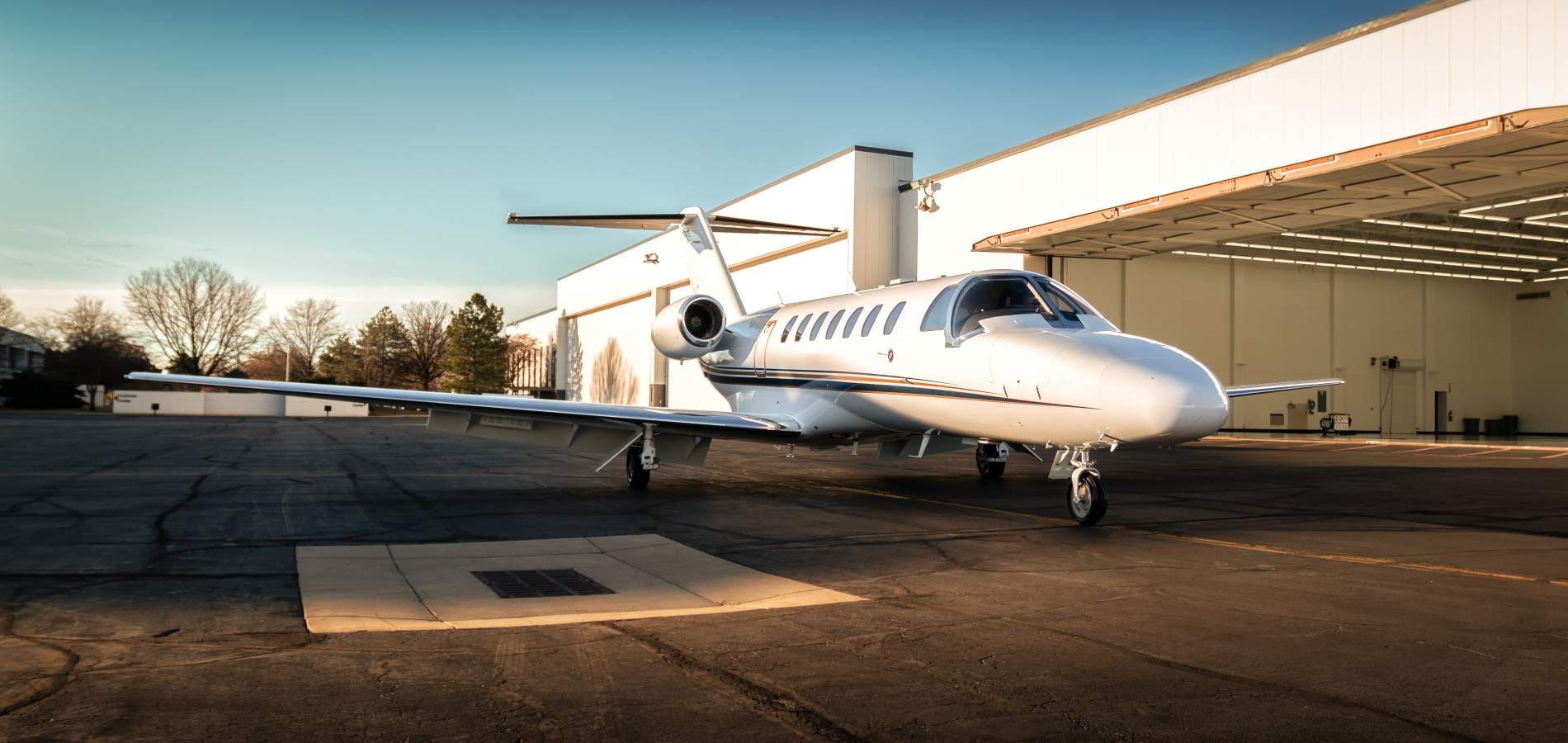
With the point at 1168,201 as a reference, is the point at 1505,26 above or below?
above

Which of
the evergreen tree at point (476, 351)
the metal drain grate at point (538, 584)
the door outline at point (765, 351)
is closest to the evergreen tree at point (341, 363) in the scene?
the evergreen tree at point (476, 351)

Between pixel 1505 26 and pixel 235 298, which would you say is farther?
pixel 235 298

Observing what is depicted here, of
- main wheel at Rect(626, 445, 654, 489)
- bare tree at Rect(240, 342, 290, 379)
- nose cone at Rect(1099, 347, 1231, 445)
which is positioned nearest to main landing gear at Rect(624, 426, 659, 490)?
main wheel at Rect(626, 445, 654, 489)

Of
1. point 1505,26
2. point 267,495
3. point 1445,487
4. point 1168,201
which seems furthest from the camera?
point 1168,201

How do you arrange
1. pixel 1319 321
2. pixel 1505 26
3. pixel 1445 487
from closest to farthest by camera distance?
pixel 1445 487, pixel 1505 26, pixel 1319 321

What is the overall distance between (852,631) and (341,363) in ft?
277

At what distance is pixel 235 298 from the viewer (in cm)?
7762

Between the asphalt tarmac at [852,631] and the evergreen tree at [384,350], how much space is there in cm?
7273

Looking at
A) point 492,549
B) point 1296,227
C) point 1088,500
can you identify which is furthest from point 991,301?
point 1296,227

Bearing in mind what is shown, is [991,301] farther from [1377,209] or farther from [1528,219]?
[1528,219]

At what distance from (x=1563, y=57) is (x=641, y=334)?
140ft

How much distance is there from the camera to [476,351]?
243 ft

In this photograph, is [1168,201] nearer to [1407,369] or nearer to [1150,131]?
[1150,131]

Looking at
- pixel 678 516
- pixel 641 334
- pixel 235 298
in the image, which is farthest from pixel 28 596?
pixel 235 298
